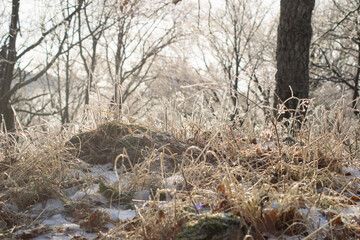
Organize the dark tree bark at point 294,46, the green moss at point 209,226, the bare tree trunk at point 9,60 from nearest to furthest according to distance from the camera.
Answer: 1. the green moss at point 209,226
2. the dark tree bark at point 294,46
3. the bare tree trunk at point 9,60

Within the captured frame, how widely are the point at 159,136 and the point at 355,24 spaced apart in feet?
33.1

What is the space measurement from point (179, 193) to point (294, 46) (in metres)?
3.80

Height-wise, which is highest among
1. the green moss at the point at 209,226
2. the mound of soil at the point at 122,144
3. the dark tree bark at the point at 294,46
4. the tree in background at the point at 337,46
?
the tree in background at the point at 337,46

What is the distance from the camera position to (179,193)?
213cm

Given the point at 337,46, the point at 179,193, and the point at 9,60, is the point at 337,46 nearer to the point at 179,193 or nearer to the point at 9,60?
the point at 9,60

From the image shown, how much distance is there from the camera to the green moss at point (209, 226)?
5.41 feet

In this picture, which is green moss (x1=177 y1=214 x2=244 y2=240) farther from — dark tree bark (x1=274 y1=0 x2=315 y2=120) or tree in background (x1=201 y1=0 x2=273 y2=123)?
tree in background (x1=201 y1=0 x2=273 y2=123)

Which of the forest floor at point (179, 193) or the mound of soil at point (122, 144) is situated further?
the mound of soil at point (122, 144)

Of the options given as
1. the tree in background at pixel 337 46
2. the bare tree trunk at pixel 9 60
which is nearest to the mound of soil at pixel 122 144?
the bare tree trunk at pixel 9 60

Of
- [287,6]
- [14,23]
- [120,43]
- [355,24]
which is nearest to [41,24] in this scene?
[14,23]

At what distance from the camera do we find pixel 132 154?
3150 mm

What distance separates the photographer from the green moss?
1647 millimetres

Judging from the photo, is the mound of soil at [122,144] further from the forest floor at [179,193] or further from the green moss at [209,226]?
the green moss at [209,226]

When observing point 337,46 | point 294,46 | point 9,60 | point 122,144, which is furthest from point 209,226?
point 337,46
